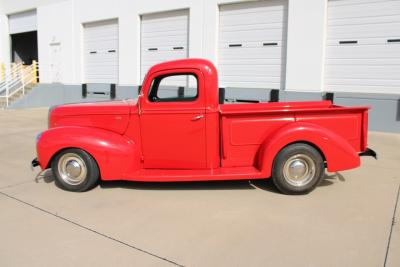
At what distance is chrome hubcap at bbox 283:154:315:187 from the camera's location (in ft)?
16.2

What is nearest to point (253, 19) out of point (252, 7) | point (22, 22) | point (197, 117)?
point (252, 7)

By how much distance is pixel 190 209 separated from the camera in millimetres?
4566

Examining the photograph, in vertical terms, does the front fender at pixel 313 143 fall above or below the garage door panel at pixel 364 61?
below

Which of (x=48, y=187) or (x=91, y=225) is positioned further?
(x=48, y=187)

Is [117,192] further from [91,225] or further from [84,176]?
[91,225]

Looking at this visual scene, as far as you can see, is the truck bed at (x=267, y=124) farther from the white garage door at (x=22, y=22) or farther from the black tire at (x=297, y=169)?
the white garage door at (x=22, y=22)

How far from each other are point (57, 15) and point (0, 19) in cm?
574

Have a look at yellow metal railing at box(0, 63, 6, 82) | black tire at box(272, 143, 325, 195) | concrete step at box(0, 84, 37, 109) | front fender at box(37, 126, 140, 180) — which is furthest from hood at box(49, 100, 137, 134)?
yellow metal railing at box(0, 63, 6, 82)

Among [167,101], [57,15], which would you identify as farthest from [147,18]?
[167,101]

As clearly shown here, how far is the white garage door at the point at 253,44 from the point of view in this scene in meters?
12.0

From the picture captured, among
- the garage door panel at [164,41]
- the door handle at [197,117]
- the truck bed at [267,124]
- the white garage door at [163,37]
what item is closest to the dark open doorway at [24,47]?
the white garage door at [163,37]

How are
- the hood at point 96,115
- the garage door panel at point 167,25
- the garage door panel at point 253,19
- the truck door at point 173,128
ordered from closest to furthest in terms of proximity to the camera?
the truck door at point 173,128, the hood at point 96,115, the garage door panel at point 253,19, the garage door panel at point 167,25

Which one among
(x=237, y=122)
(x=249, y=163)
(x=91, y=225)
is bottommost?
(x=91, y=225)

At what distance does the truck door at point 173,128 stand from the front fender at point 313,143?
2.82 feet
